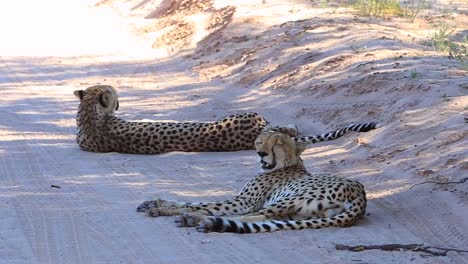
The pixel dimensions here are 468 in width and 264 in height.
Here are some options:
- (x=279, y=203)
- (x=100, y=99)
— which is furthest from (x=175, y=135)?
(x=279, y=203)

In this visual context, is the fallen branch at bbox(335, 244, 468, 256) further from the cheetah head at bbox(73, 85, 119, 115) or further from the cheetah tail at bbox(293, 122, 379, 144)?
the cheetah head at bbox(73, 85, 119, 115)

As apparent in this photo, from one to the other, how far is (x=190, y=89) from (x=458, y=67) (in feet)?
13.2

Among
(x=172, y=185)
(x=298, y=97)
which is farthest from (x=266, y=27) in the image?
(x=172, y=185)

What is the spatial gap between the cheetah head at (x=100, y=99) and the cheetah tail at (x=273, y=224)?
161 inches

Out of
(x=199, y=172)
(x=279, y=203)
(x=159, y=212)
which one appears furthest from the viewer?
(x=199, y=172)

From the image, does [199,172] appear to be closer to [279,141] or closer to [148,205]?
[279,141]

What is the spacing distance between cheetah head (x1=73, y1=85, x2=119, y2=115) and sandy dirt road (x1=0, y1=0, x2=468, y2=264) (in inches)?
17.9

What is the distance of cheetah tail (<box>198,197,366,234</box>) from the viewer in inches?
276

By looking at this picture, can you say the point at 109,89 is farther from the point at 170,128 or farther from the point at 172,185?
the point at 172,185

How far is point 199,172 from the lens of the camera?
30.8 ft

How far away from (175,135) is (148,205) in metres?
2.71

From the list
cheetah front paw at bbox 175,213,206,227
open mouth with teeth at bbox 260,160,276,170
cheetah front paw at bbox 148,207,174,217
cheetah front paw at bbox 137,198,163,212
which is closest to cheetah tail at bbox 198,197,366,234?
cheetah front paw at bbox 175,213,206,227

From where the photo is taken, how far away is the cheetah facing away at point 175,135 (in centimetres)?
1036

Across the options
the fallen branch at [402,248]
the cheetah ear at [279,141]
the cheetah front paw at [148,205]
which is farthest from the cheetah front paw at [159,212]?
the fallen branch at [402,248]
